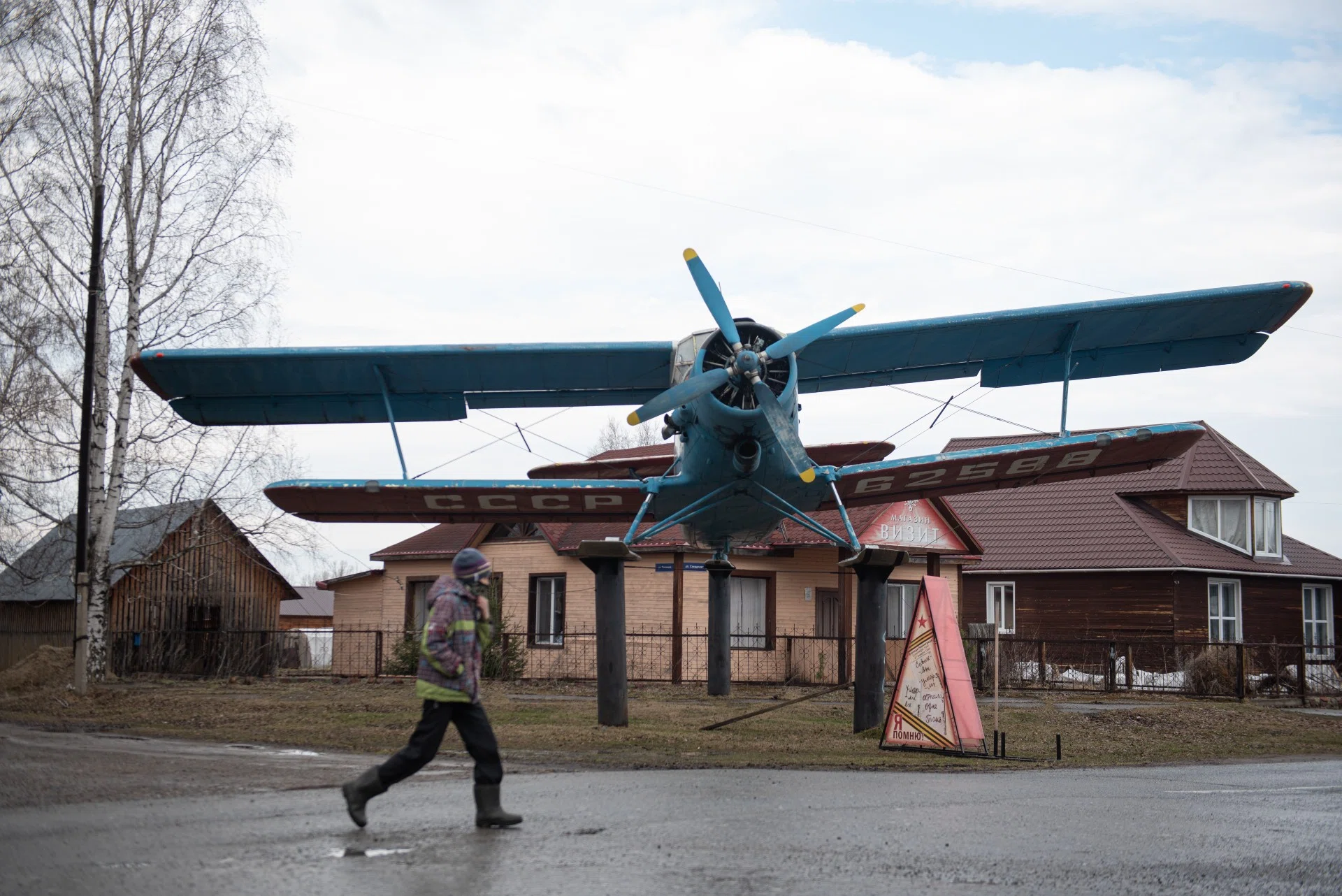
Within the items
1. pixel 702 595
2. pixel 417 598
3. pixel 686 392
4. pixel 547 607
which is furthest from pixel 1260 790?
pixel 417 598

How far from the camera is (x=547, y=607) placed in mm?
29328

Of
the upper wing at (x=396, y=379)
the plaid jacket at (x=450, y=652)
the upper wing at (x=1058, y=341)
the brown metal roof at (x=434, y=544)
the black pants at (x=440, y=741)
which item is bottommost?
the black pants at (x=440, y=741)

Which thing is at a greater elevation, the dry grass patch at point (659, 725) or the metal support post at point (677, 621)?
the metal support post at point (677, 621)

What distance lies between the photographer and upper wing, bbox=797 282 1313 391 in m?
16.7

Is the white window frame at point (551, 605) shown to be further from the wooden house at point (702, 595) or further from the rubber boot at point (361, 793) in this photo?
the rubber boot at point (361, 793)

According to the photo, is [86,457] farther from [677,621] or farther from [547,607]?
[677,621]

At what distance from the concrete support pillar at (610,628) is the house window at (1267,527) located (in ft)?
83.9

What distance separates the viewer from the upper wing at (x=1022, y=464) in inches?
654

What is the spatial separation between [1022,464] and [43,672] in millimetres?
17302

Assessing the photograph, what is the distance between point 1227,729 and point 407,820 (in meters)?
13.1

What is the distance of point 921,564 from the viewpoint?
98.8ft

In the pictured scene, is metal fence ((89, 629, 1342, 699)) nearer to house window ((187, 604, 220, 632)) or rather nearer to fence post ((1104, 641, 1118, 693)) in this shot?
fence post ((1104, 641, 1118, 693))

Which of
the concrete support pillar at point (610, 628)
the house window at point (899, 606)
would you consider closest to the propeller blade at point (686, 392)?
the concrete support pillar at point (610, 628)

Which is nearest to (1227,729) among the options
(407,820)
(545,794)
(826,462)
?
(826,462)
